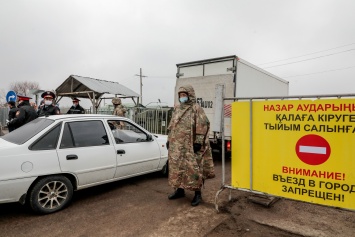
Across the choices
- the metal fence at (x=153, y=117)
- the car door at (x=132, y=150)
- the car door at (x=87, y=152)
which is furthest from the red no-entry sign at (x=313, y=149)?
the metal fence at (x=153, y=117)

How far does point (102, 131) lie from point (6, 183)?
1679mm

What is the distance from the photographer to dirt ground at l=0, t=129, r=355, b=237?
3.21 metres

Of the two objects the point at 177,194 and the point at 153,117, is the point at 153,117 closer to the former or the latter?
the point at 153,117

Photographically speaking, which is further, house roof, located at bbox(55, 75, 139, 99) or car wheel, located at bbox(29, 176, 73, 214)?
house roof, located at bbox(55, 75, 139, 99)

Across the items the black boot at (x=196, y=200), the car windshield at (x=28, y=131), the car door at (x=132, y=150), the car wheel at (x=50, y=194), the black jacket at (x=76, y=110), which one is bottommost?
the black boot at (x=196, y=200)

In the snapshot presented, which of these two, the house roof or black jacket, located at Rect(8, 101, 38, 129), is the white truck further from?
black jacket, located at Rect(8, 101, 38, 129)

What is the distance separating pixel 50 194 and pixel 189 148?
7.48ft

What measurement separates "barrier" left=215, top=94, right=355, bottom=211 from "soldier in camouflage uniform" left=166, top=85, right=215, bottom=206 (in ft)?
1.77

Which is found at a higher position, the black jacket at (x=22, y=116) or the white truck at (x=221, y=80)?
the white truck at (x=221, y=80)

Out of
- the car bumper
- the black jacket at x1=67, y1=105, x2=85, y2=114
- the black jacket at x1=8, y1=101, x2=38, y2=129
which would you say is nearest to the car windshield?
the car bumper

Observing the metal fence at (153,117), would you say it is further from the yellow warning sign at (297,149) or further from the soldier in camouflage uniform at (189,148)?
the yellow warning sign at (297,149)

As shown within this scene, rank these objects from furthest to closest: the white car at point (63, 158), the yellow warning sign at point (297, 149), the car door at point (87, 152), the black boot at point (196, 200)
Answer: the black boot at point (196, 200)
the car door at point (87, 152)
the white car at point (63, 158)
the yellow warning sign at point (297, 149)

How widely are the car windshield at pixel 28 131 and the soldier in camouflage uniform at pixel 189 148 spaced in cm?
215

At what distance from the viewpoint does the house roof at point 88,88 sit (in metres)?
10.7
